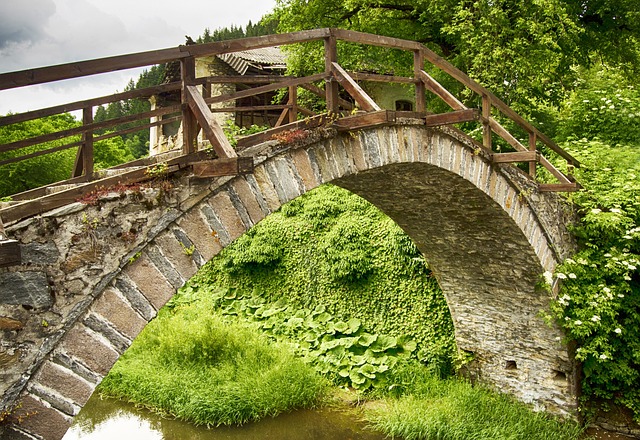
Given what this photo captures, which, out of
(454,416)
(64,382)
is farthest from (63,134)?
(454,416)

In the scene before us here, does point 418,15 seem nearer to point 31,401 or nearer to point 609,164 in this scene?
point 609,164

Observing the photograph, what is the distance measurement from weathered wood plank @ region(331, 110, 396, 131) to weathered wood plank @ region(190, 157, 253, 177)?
4.62 ft

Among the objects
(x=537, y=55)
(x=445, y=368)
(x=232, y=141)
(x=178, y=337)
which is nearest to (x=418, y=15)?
(x=537, y=55)

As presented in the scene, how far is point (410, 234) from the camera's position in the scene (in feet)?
28.9

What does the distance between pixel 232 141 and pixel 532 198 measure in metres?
4.95

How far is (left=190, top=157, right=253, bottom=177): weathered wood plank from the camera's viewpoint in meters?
3.46

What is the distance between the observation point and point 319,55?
11461 millimetres

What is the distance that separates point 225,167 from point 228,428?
20.0 feet

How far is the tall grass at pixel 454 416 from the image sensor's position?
8070 millimetres

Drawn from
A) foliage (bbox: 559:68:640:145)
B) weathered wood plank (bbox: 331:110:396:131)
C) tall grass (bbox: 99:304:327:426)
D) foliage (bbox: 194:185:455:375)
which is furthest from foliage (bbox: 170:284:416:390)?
weathered wood plank (bbox: 331:110:396:131)

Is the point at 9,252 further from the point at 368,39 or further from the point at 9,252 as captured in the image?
the point at 368,39

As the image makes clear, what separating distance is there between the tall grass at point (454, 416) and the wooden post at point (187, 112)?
19.5ft

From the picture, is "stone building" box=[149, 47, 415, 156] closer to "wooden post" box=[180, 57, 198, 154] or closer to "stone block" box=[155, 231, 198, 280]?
"wooden post" box=[180, 57, 198, 154]

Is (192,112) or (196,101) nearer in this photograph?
(196,101)
